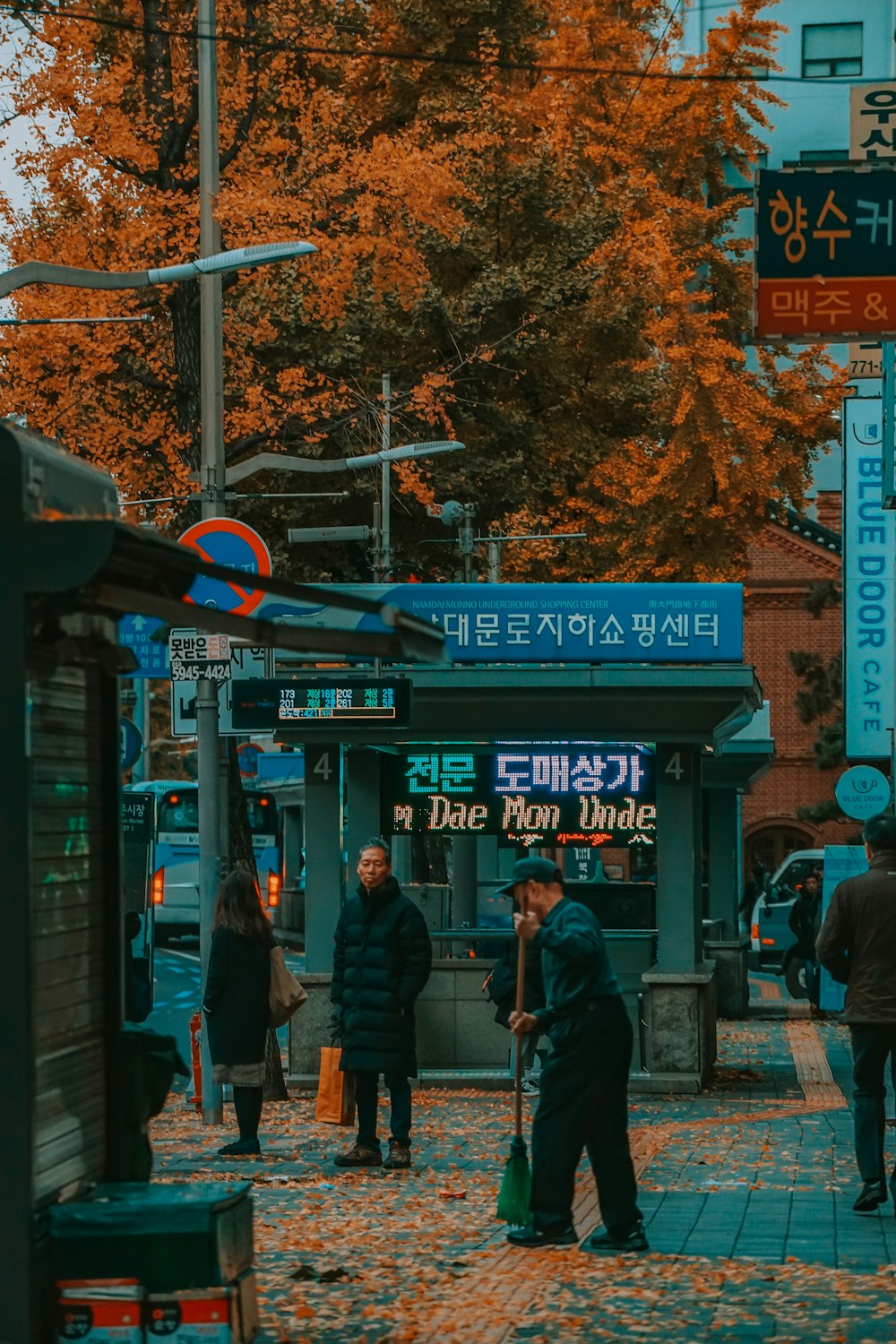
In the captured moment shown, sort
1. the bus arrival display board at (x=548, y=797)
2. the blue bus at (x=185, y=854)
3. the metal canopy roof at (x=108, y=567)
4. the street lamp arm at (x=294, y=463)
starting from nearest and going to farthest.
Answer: the metal canopy roof at (x=108, y=567) → the street lamp arm at (x=294, y=463) → the bus arrival display board at (x=548, y=797) → the blue bus at (x=185, y=854)

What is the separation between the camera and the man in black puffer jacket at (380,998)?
12.7 meters

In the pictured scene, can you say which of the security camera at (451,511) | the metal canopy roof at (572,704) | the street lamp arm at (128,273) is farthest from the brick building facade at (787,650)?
the street lamp arm at (128,273)

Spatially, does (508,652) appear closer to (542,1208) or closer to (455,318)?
(542,1208)

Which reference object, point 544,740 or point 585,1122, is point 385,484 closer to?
point 544,740

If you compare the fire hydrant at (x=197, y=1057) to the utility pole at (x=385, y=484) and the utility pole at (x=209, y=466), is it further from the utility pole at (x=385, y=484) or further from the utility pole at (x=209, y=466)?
the utility pole at (x=385, y=484)

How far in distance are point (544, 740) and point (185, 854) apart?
84.9ft

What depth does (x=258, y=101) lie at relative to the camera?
20219mm

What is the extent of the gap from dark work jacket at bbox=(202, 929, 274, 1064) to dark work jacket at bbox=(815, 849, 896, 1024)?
3.92 meters

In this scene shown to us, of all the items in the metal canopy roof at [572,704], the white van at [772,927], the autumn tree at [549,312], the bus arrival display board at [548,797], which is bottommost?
the white van at [772,927]

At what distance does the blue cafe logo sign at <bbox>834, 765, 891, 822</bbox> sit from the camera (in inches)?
951

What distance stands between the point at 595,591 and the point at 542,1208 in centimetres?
806

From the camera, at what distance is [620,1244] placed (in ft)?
31.5

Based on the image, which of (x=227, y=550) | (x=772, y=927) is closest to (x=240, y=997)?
(x=227, y=550)

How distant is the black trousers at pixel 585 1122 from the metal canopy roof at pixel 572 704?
6.97 m
